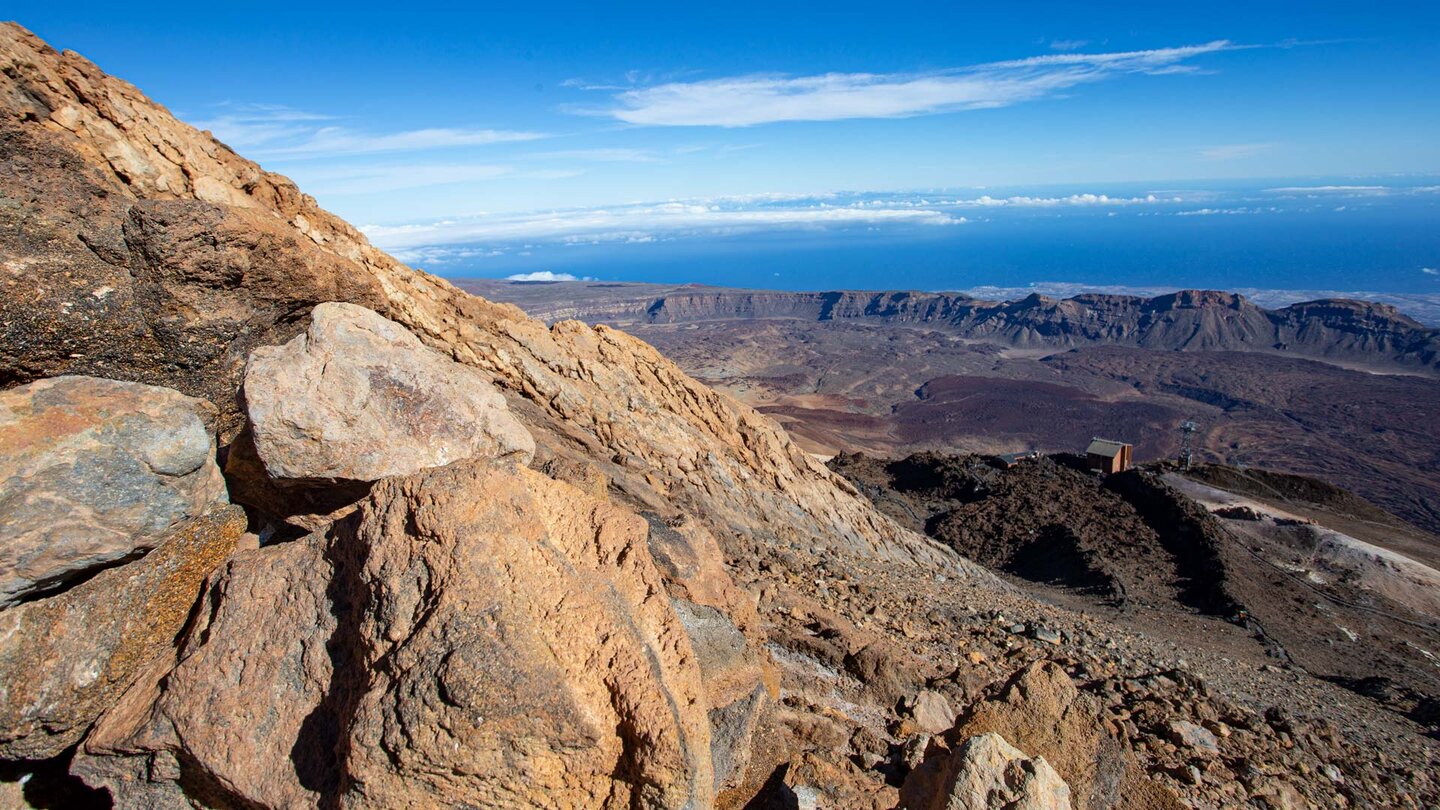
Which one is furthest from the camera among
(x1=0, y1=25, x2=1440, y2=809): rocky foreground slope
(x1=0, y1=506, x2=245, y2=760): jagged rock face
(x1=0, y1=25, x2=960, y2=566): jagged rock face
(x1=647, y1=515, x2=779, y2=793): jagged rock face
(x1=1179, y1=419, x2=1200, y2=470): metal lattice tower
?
(x1=1179, y1=419, x2=1200, y2=470): metal lattice tower

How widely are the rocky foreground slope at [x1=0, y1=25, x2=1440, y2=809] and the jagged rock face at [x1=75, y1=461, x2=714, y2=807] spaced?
0.6 inches

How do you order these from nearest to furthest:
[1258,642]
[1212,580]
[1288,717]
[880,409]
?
[1288,717]
[1258,642]
[1212,580]
[880,409]

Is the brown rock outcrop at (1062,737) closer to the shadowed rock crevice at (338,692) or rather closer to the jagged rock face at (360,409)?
the shadowed rock crevice at (338,692)

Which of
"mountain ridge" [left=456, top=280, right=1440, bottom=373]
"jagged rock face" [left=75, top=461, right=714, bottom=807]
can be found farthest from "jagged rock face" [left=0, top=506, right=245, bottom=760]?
"mountain ridge" [left=456, top=280, right=1440, bottom=373]

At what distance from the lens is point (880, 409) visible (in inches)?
2530

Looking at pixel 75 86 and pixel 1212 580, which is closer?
pixel 75 86

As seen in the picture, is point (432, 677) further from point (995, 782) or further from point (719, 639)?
point (995, 782)

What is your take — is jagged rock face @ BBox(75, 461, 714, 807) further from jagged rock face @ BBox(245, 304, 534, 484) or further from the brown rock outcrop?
the brown rock outcrop

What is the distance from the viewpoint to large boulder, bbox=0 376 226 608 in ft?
12.1

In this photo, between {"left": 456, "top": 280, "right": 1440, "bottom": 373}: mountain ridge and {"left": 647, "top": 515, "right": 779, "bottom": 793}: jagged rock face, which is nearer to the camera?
{"left": 647, "top": 515, "right": 779, "bottom": 793}: jagged rock face

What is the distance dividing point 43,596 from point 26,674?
406 mm

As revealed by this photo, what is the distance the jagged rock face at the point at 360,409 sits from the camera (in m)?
4.54

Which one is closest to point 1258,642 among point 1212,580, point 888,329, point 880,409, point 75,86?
point 1212,580

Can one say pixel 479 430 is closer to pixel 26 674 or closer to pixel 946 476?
pixel 26 674
